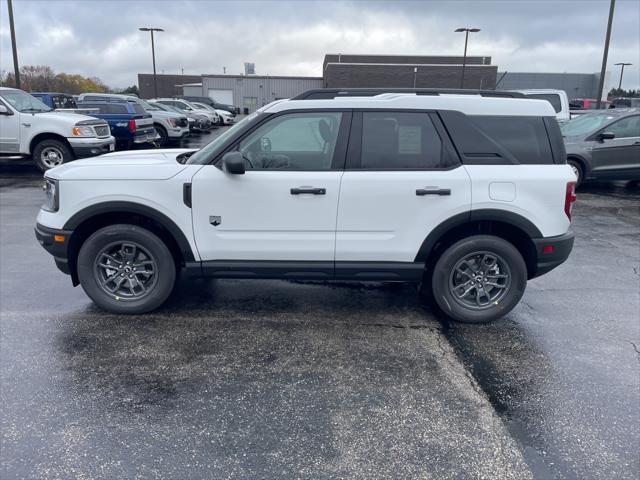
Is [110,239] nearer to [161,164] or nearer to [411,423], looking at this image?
[161,164]

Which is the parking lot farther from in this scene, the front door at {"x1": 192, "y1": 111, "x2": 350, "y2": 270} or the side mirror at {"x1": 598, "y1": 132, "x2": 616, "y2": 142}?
the side mirror at {"x1": 598, "y1": 132, "x2": 616, "y2": 142}

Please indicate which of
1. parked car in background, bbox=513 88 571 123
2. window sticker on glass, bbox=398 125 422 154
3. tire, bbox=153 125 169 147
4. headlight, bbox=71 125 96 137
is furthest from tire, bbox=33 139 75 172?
parked car in background, bbox=513 88 571 123

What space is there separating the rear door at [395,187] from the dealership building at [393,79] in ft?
166

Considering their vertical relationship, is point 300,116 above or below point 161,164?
above

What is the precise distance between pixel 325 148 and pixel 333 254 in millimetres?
900

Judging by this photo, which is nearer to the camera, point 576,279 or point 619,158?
point 576,279

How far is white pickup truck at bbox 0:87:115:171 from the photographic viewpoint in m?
11.7

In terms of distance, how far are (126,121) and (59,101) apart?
7.05 feet

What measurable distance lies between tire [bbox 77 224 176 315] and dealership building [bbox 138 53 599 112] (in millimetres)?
50625

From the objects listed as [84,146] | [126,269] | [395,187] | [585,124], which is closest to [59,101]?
[84,146]

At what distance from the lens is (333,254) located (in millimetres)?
4375

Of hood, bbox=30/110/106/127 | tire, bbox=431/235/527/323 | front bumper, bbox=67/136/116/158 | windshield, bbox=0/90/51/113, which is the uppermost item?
windshield, bbox=0/90/51/113

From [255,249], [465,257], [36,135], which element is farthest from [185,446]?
[36,135]

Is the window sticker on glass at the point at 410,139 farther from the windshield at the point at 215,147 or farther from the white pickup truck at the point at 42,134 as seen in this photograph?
the white pickup truck at the point at 42,134
